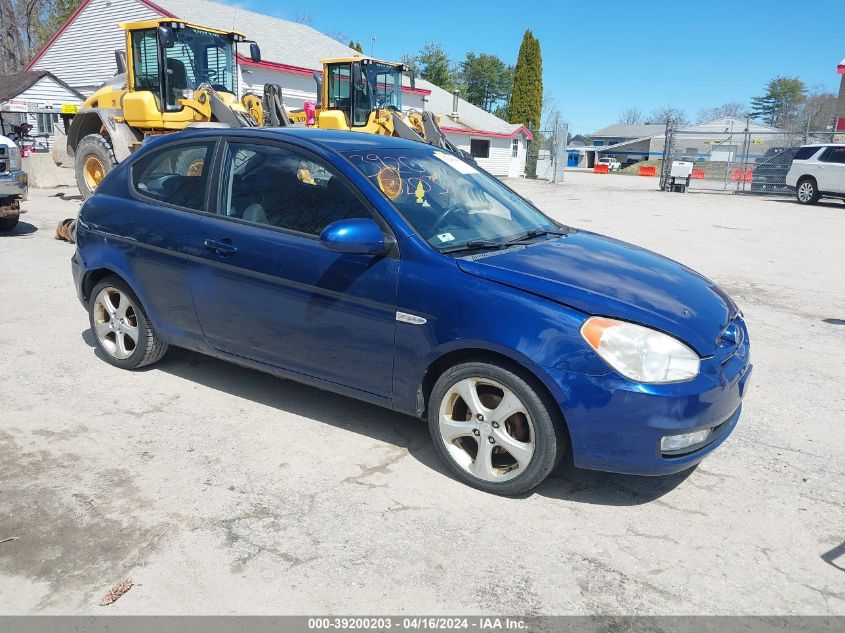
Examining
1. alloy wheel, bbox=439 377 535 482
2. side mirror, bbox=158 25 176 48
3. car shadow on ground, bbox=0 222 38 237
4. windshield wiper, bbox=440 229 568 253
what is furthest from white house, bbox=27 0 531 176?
alloy wheel, bbox=439 377 535 482

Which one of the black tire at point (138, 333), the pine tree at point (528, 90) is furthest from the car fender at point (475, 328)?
the pine tree at point (528, 90)

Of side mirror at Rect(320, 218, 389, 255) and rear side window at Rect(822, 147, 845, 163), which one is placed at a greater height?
rear side window at Rect(822, 147, 845, 163)

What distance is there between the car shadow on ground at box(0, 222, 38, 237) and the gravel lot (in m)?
7.01

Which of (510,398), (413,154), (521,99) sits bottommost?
(510,398)

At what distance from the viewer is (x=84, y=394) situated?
4.64 metres

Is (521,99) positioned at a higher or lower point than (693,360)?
higher

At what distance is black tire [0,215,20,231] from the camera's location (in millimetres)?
10987

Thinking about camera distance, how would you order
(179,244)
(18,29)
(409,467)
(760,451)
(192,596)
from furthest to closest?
(18,29) → (179,244) → (760,451) → (409,467) → (192,596)

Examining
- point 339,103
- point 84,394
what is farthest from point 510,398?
point 339,103

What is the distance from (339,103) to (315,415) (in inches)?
519

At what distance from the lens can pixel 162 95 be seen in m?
12.9

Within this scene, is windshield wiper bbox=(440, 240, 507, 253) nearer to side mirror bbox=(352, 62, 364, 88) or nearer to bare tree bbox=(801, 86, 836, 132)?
side mirror bbox=(352, 62, 364, 88)

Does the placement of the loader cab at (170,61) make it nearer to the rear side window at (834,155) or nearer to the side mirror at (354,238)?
the side mirror at (354,238)

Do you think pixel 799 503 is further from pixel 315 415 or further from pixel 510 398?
pixel 315 415
